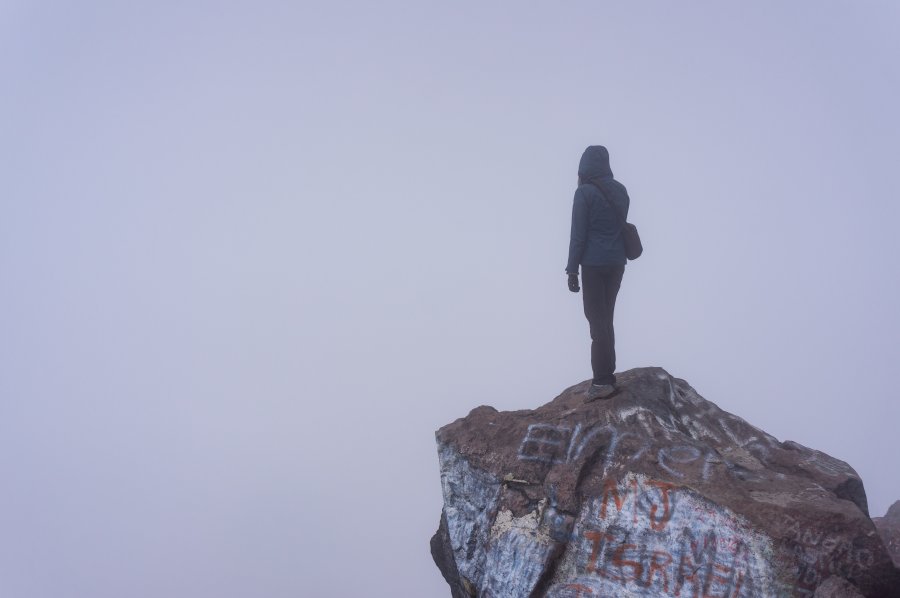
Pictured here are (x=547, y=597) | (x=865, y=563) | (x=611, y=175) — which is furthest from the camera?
(x=611, y=175)

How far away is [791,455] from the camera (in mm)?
9188

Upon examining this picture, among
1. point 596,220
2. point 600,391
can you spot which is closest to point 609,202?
point 596,220

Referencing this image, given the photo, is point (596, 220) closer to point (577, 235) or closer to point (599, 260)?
point (577, 235)

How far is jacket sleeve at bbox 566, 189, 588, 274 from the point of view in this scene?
955cm

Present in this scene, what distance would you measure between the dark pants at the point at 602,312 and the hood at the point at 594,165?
1307 mm

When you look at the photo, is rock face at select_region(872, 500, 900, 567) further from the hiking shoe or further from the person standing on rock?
the person standing on rock

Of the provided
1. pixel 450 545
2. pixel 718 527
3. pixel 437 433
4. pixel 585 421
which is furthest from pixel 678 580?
pixel 437 433

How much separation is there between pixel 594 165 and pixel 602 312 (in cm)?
204

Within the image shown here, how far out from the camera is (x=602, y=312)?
970cm

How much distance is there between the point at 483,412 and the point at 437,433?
74 cm

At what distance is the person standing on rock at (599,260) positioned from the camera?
960cm

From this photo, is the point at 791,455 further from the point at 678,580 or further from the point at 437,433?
the point at 437,433

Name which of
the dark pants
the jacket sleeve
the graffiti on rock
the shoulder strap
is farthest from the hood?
the graffiti on rock

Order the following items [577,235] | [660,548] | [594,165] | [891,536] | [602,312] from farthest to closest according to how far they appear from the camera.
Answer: [891,536], [594,165], [602,312], [577,235], [660,548]
